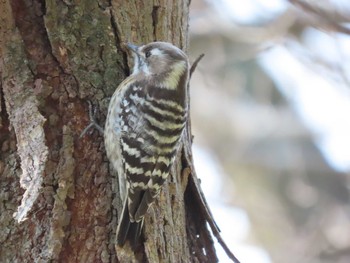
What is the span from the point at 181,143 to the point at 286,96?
528cm

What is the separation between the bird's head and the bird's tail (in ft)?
2.40

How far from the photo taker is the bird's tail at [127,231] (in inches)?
125

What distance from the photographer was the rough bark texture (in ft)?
10.5

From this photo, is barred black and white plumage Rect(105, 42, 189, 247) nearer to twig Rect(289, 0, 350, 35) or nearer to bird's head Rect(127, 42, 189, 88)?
bird's head Rect(127, 42, 189, 88)

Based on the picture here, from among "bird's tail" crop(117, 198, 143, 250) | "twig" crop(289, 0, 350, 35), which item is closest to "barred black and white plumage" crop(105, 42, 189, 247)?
"bird's tail" crop(117, 198, 143, 250)

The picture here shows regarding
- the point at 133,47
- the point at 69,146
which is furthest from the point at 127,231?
the point at 133,47

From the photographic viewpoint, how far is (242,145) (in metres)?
8.88

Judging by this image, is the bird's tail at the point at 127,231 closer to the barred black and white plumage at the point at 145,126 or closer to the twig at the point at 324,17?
the barred black and white plumage at the point at 145,126

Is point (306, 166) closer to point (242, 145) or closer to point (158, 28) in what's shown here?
point (242, 145)

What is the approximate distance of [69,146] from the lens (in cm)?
334

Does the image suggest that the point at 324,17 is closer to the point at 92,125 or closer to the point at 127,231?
the point at 92,125

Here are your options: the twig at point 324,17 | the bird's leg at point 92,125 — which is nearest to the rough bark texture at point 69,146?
the bird's leg at point 92,125

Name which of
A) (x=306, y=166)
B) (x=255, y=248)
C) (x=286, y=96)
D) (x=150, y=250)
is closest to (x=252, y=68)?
(x=286, y=96)

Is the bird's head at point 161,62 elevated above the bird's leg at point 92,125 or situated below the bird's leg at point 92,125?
above
